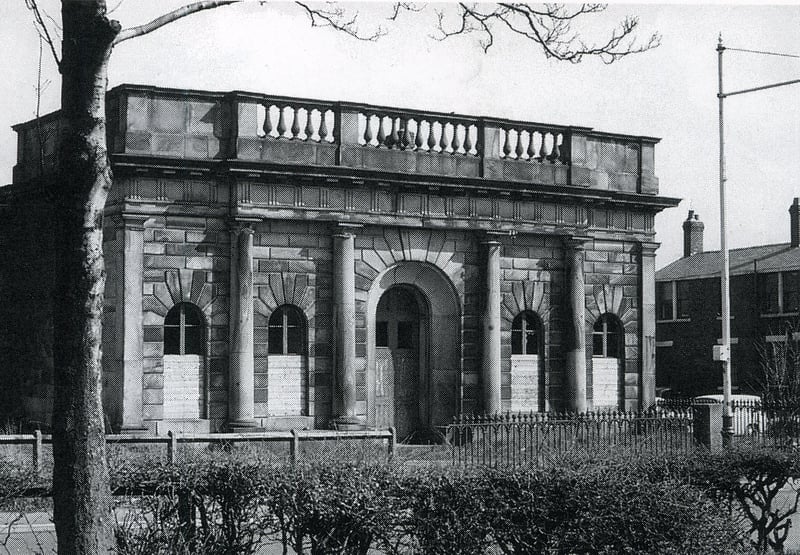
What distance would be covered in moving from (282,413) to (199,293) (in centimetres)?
314

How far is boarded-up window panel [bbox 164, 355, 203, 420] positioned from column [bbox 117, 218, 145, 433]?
0.63 metres

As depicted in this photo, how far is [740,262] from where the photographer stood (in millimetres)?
49688

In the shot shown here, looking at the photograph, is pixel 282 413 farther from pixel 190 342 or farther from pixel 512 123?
pixel 512 123

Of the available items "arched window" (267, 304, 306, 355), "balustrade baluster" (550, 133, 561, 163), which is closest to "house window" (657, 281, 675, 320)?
"balustrade baluster" (550, 133, 561, 163)

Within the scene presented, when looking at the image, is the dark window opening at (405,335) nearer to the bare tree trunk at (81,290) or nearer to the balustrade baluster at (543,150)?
the balustrade baluster at (543,150)

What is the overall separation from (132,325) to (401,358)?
6.68 m

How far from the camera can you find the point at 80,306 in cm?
941

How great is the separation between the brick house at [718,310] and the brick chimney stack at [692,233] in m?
0.07

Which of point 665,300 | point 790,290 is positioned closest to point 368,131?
point 790,290

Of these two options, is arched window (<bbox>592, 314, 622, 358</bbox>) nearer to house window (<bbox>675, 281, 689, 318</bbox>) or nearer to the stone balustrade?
the stone balustrade

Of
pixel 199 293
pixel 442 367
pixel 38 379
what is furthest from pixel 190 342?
pixel 442 367

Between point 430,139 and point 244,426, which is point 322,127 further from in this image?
point 244,426

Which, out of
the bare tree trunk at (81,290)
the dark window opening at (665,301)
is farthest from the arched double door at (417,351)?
the dark window opening at (665,301)

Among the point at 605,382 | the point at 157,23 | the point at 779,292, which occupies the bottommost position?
the point at 605,382
